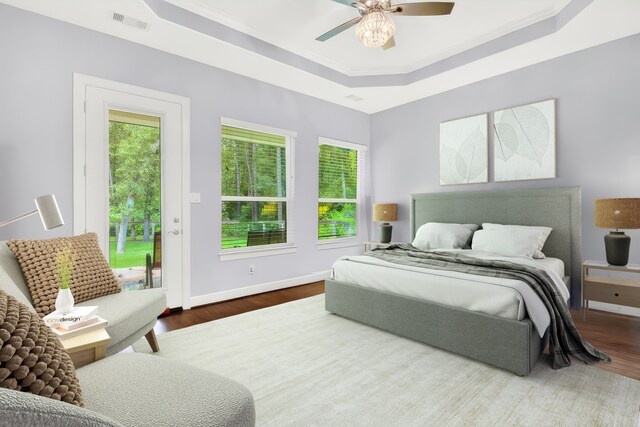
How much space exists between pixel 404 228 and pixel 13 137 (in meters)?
4.68

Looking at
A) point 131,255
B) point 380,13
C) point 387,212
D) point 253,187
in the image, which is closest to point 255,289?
point 253,187

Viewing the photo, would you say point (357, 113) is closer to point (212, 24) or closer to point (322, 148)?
point (322, 148)

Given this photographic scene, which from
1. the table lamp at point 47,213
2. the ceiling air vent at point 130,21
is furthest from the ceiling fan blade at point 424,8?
the table lamp at point 47,213

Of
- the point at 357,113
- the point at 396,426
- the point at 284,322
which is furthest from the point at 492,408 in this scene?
the point at 357,113

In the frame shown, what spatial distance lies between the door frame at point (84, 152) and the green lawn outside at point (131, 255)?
1.06 ft

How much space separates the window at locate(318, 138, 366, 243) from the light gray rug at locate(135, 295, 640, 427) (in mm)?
2499

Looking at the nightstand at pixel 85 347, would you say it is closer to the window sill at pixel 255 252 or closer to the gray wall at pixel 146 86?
the gray wall at pixel 146 86

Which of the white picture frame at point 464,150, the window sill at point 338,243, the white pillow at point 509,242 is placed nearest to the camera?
the white pillow at point 509,242

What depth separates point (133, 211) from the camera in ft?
10.5

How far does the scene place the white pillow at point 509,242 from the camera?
323cm

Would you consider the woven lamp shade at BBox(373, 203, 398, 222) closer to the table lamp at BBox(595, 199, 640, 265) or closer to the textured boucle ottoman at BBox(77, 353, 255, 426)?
the table lamp at BBox(595, 199, 640, 265)

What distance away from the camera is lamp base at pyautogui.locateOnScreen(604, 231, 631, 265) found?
2902 millimetres

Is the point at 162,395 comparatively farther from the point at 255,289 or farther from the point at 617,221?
the point at 617,221

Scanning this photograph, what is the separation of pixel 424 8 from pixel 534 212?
2.60 m
